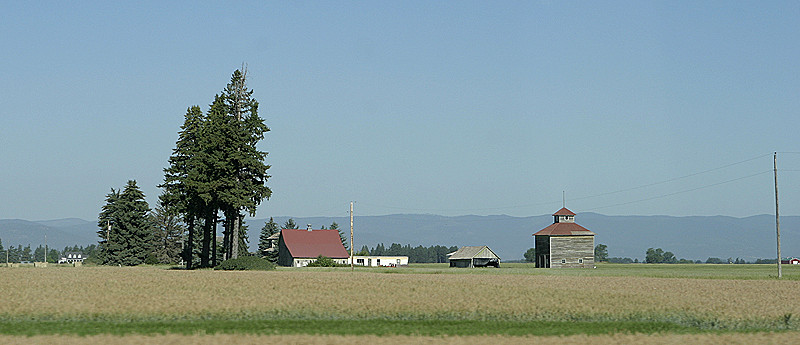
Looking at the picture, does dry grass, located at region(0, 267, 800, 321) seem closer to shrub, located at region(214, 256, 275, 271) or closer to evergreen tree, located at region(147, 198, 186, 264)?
shrub, located at region(214, 256, 275, 271)

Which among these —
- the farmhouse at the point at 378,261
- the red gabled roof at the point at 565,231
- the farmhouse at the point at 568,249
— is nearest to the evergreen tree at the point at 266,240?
the farmhouse at the point at 378,261

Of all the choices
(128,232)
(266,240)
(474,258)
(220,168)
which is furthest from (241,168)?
(266,240)

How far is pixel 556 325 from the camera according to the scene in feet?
96.2

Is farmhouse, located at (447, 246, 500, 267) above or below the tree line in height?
below

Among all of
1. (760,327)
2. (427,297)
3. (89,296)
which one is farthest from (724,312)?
(89,296)

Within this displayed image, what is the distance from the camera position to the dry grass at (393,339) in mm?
23344

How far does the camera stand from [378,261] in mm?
157500

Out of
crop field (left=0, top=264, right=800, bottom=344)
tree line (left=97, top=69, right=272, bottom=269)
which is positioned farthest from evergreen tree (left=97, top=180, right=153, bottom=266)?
crop field (left=0, top=264, right=800, bottom=344)

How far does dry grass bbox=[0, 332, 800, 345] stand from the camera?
2334 centimetres

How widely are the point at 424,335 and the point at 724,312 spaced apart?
1394 cm

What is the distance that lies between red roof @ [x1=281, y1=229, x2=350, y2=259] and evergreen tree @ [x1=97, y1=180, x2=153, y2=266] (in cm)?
2491

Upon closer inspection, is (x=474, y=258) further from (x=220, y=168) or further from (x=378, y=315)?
(x=378, y=315)

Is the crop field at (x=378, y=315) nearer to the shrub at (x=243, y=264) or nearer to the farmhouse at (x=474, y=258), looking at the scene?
the shrub at (x=243, y=264)

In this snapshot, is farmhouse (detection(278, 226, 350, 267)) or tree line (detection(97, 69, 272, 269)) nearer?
tree line (detection(97, 69, 272, 269))
